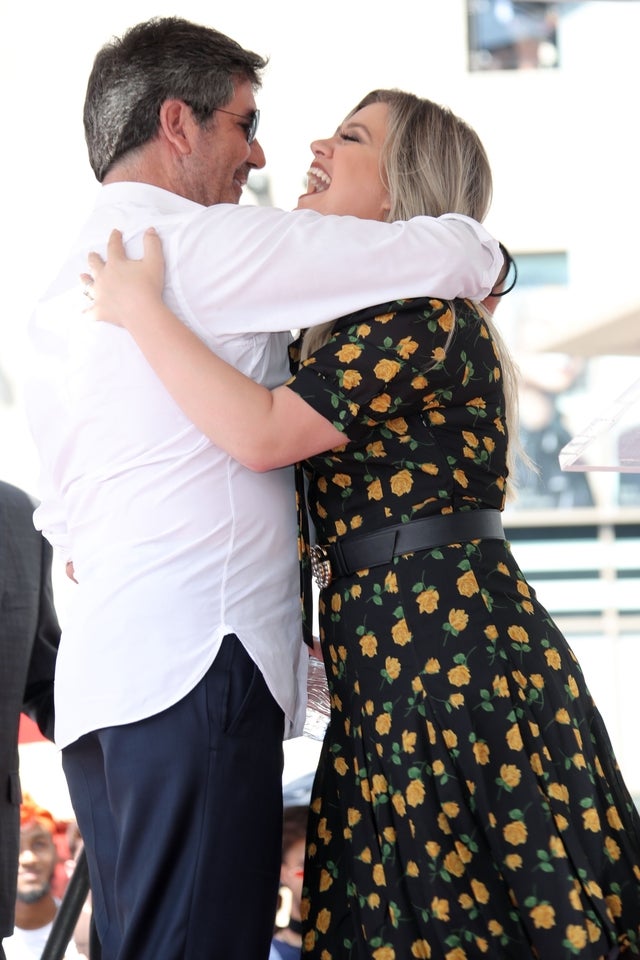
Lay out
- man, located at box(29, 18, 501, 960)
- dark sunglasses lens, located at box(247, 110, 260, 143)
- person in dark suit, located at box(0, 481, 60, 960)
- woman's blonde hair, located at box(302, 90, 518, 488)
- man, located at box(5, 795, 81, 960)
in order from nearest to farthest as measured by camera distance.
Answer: man, located at box(29, 18, 501, 960) → woman's blonde hair, located at box(302, 90, 518, 488) → dark sunglasses lens, located at box(247, 110, 260, 143) → person in dark suit, located at box(0, 481, 60, 960) → man, located at box(5, 795, 81, 960)

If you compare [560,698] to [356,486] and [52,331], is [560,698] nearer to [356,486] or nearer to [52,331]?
[356,486]

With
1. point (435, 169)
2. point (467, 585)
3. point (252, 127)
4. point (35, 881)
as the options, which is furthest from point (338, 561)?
point (35, 881)

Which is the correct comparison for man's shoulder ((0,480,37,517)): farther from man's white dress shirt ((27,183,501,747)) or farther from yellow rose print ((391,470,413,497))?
yellow rose print ((391,470,413,497))

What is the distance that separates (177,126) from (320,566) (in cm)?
65

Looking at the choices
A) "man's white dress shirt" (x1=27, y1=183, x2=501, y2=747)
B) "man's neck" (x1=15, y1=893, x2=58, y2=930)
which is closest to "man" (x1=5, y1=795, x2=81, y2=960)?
"man's neck" (x1=15, y1=893, x2=58, y2=930)

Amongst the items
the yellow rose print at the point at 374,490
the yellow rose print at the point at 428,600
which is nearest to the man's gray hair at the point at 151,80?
the yellow rose print at the point at 374,490

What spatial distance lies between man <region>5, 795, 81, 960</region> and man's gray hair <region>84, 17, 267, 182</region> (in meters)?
1.88

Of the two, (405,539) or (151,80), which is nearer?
(405,539)

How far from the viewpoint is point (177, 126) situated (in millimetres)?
1705

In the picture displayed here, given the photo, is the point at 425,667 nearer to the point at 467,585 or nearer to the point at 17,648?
the point at 467,585

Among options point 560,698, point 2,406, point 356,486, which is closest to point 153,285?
point 356,486

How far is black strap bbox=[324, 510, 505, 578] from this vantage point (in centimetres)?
148

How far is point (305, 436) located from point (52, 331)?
1.23 feet

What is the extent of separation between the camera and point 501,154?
911cm
